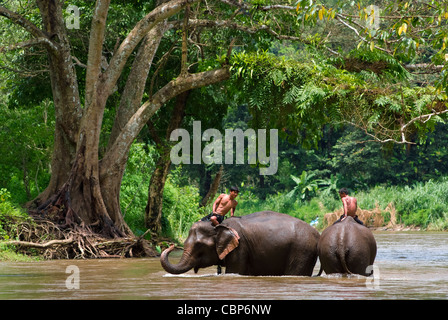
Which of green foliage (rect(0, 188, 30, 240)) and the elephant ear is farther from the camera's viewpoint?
green foliage (rect(0, 188, 30, 240))

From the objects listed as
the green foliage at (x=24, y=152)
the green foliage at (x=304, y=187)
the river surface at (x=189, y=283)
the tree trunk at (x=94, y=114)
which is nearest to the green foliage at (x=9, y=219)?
the tree trunk at (x=94, y=114)

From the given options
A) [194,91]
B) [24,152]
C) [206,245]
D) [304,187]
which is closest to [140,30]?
[194,91]

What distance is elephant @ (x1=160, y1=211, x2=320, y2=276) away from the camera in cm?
1254

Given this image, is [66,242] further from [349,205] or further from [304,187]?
[304,187]

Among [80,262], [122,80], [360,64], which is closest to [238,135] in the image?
[122,80]

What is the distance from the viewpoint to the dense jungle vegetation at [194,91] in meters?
16.3

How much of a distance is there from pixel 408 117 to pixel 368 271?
5.59 m

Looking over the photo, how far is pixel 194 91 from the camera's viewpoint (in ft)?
71.7

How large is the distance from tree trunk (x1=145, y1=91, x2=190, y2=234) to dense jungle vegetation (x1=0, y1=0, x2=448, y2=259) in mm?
40

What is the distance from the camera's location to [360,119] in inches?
623

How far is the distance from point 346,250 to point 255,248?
159 centimetres

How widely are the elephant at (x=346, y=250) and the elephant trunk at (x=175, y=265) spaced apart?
2.20 m

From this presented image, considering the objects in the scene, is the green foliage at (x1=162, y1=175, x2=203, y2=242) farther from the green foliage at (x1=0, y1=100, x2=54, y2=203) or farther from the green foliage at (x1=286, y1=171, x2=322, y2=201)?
the green foliage at (x1=286, y1=171, x2=322, y2=201)

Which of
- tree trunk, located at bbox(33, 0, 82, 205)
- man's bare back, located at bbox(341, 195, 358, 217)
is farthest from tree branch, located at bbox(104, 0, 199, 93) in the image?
man's bare back, located at bbox(341, 195, 358, 217)
